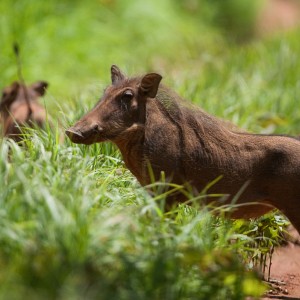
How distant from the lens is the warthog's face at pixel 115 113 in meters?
5.16

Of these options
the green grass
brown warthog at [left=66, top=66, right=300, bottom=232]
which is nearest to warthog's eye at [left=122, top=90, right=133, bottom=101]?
brown warthog at [left=66, top=66, right=300, bottom=232]

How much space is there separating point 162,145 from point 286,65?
621 centimetres

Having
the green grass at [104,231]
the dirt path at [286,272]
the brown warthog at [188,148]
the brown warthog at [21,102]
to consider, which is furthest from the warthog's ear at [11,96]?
the dirt path at [286,272]

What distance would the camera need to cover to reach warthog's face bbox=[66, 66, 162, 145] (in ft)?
16.9

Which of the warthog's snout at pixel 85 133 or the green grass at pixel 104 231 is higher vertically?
the warthog's snout at pixel 85 133

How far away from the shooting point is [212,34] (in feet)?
53.9

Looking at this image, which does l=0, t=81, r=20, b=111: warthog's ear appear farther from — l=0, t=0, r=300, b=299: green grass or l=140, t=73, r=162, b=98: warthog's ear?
l=140, t=73, r=162, b=98: warthog's ear

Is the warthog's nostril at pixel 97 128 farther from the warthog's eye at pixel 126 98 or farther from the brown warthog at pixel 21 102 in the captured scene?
the brown warthog at pixel 21 102

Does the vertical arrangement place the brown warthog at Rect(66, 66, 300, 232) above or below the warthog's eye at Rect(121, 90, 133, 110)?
below

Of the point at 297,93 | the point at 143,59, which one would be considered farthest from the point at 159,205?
the point at 143,59

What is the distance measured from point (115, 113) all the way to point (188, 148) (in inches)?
20.2

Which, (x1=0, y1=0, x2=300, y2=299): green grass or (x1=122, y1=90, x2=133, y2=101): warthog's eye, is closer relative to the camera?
(x1=0, y1=0, x2=300, y2=299): green grass

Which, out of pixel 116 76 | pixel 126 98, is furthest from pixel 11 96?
pixel 126 98

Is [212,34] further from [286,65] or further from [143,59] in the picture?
[286,65]
